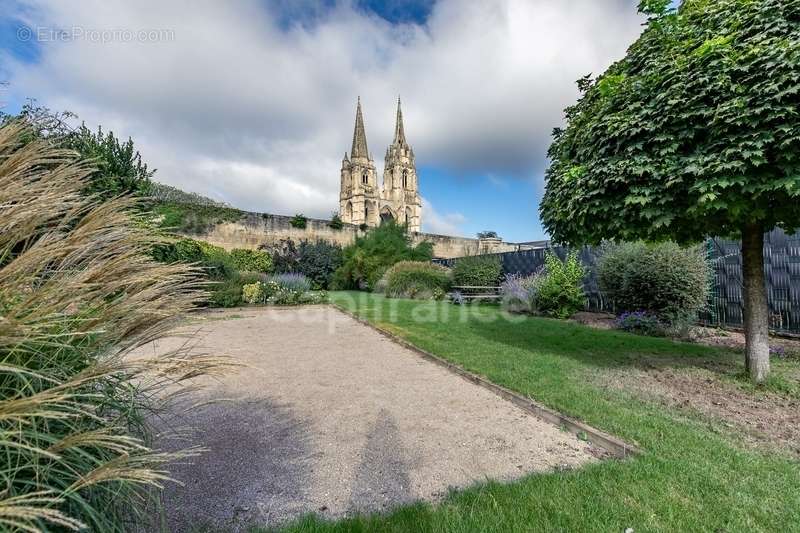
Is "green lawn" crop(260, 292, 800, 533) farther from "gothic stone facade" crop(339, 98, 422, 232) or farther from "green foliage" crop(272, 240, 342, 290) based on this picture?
"gothic stone facade" crop(339, 98, 422, 232)

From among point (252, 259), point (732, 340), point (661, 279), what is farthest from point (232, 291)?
point (732, 340)

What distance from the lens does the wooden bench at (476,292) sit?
44.2 ft

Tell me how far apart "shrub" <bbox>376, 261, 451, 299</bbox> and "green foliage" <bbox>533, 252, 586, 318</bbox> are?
15.7 ft

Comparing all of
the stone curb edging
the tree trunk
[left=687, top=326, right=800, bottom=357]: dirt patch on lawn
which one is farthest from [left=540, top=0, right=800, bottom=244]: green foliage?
[left=687, top=326, right=800, bottom=357]: dirt patch on lawn

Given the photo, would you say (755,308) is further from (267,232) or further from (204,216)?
(204,216)

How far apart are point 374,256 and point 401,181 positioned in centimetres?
4019

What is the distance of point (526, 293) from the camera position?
448 inches

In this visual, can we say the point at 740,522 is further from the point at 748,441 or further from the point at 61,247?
the point at 61,247

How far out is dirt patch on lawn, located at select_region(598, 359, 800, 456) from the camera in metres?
2.93

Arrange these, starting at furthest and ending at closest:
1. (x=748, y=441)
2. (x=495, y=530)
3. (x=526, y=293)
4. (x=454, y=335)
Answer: (x=526, y=293), (x=454, y=335), (x=748, y=441), (x=495, y=530)

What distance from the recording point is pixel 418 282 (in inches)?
595

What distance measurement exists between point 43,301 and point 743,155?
14.5 feet

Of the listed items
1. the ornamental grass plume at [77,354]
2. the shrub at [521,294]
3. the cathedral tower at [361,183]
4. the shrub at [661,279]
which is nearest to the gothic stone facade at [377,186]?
the cathedral tower at [361,183]

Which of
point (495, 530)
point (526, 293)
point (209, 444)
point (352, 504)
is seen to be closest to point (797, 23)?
point (495, 530)
